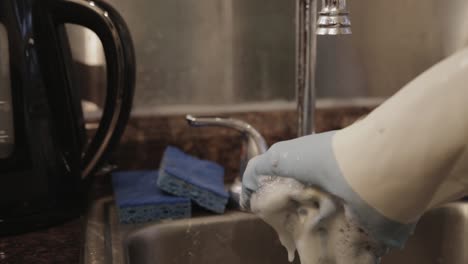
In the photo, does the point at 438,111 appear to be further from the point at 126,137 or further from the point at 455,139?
the point at 126,137

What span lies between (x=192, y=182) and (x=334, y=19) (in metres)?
0.25

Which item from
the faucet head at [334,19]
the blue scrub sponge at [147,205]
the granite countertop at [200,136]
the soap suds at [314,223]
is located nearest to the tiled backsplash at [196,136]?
the granite countertop at [200,136]

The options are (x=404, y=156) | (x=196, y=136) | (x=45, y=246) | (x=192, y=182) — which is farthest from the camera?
(x=196, y=136)

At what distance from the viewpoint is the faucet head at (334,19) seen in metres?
0.62

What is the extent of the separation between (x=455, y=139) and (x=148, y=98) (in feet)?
1.85

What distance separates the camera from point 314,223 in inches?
16.3

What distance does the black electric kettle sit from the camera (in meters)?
0.62

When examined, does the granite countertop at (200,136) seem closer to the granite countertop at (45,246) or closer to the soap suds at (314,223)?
the granite countertop at (45,246)

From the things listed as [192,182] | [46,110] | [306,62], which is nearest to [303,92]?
[306,62]

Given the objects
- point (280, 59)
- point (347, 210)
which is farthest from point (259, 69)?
point (347, 210)

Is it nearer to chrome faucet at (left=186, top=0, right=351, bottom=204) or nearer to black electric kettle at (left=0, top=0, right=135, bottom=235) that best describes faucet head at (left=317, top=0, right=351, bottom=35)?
chrome faucet at (left=186, top=0, right=351, bottom=204)

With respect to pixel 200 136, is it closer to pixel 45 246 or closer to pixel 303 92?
pixel 303 92

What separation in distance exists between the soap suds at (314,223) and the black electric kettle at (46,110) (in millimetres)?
284

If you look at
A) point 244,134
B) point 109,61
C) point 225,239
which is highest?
point 109,61
